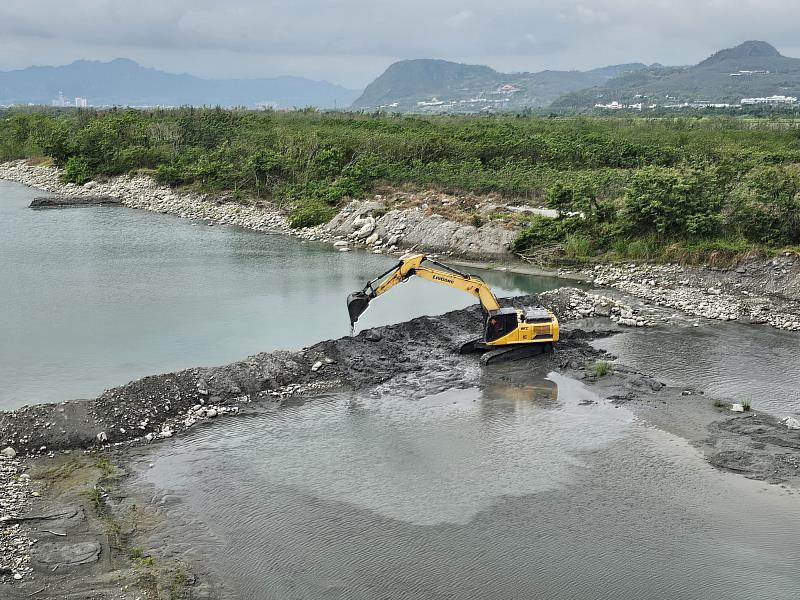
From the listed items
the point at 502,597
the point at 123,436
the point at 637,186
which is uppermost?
the point at 637,186

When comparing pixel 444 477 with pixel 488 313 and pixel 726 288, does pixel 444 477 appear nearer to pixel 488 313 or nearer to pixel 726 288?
pixel 488 313

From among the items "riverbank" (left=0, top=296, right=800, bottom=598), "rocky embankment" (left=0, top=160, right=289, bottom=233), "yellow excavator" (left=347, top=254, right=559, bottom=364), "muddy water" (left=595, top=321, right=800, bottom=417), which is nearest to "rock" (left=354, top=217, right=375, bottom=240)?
"rocky embankment" (left=0, top=160, right=289, bottom=233)

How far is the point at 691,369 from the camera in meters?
19.1

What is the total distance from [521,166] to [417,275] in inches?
1024

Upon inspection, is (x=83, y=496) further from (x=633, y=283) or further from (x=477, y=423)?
(x=633, y=283)

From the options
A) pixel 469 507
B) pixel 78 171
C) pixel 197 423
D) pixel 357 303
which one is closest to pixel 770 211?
pixel 357 303

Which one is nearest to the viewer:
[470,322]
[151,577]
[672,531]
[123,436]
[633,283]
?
[151,577]

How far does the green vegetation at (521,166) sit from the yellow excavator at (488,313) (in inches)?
425

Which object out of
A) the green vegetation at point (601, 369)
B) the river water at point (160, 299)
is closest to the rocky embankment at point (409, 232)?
the river water at point (160, 299)

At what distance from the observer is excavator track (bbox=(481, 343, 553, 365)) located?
1909 cm

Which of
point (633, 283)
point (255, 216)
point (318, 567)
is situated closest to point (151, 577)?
point (318, 567)

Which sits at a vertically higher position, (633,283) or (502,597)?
(633,283)

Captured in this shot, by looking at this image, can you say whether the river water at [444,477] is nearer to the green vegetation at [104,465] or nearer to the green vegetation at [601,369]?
the green vegetation at [104,465]

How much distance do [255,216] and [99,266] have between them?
1154 centimetres
